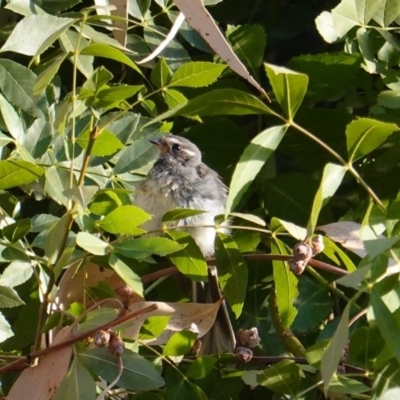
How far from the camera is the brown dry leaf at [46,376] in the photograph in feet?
5.13

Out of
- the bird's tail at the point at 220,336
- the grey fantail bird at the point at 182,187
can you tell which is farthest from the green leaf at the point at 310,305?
the grey fantail bird at the point at 182,187

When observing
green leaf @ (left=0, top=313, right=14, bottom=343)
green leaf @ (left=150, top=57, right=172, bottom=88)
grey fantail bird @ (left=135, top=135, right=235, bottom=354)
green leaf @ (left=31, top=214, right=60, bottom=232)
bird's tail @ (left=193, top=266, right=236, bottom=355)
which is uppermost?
green leaf @ (left=150, top=57, right=172, bottom=88)

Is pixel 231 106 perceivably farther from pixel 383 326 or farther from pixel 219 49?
pixel 383 326

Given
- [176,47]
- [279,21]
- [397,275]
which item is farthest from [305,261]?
[279,21]

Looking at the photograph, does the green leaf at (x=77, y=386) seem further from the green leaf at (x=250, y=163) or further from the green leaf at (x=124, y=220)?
the green leaf at (x=250, y=163)

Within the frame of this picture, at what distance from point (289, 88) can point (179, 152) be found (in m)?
1.40

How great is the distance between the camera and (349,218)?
2.21 meters

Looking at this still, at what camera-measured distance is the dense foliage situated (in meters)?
1.51

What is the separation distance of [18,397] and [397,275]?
647mm

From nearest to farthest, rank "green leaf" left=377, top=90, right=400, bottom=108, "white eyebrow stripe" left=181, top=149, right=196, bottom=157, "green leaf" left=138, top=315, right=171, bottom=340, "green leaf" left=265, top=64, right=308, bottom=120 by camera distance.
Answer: "green leaf" left=265, top=64, right=308, bottom=120
"green leaf" left=138, top=315, right=171, bottom=340
"green leaf" left=377, top=90, right=400, bottom=108
"white eyebrow stripe" left=181, top=149, right=196, bottom=157

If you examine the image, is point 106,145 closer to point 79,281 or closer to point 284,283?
point 79,281

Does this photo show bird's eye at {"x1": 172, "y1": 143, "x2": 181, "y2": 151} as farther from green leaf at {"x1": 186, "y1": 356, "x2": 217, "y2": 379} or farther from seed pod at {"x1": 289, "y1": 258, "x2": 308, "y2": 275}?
seed pod at {"x1": 289, "y1": 258, "x2": 308, "y2": 275}

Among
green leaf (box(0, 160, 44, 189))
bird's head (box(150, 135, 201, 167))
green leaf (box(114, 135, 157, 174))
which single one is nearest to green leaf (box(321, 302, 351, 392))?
green leaf (box(0, 160, 44, 189))

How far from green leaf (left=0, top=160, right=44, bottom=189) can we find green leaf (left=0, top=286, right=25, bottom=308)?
0.75 ft
